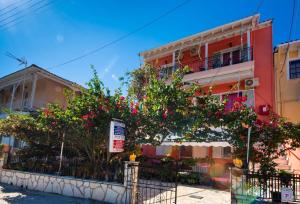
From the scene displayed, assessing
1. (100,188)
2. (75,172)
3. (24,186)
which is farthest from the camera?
(24,186)

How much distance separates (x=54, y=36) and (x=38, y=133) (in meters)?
7.89

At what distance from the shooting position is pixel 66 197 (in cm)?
1255

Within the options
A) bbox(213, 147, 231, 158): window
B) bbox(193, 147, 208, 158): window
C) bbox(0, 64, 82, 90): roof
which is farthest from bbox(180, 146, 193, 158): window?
bbox(0, 64, 82, 90): roof

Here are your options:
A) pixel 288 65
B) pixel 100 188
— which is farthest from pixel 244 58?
pixel 100 188

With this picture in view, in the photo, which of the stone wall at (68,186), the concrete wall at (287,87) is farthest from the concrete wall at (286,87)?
the stone wall at (68,186)

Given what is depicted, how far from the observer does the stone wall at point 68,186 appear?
37.3 ft

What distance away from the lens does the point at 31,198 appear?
12219mm

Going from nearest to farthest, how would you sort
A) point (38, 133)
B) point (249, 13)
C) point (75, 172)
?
point (75, 172) < point (38, 133) < point (249, 13)

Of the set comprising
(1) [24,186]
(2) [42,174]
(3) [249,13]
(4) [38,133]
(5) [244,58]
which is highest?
(3) [249,13]

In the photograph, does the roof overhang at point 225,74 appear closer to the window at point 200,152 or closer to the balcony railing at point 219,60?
the balcony railing at point 219,60

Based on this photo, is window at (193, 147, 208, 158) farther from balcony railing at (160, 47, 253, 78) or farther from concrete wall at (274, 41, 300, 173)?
concrete wall at (274, 41, 300, 173)

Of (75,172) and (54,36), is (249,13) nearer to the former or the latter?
(54,36)

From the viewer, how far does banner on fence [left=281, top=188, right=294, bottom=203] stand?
10.0 m

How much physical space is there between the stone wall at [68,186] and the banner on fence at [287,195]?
685cm
